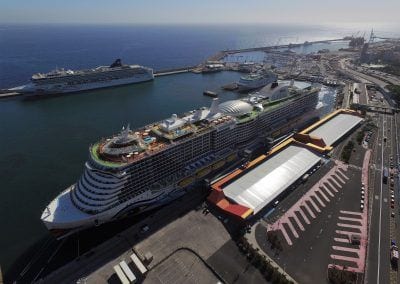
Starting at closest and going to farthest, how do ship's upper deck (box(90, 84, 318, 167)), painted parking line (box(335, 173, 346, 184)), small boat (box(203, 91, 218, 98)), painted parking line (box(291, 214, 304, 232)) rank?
1. ship's upper deck (box(90, 84, 318, 167))
2. painted parking line (box(291, 214, 304, 232))
3. painted parking line (box(335, 173, 346, 184))
4. small boat (box(203, 91, 218, 98))

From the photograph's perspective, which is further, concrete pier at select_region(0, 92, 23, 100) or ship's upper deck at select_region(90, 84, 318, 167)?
concrete pier at select_region(0, 92, 23, 100)

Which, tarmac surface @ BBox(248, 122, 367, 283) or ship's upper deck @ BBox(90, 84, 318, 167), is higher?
ship's upper deck @ BBox(90, 84, 318, 167)

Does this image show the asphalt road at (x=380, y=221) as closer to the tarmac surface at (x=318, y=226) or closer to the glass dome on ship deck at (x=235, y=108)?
the tarmac surface at (x=318, y=226)

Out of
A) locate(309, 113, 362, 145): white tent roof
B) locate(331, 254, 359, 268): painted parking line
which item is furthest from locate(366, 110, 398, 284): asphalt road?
locate(309, 113, 362, 145): white tent roof

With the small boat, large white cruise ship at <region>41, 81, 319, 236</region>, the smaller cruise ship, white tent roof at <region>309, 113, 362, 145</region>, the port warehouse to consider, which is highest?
large white cruise ship at <region>41, 81, 319, 236</region>

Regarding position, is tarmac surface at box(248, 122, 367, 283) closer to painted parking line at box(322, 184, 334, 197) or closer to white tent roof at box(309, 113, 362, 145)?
painted parking line at box(322, 184, 334, 197)

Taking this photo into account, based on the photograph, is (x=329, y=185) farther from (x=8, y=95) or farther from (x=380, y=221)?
(x=8, y=95)

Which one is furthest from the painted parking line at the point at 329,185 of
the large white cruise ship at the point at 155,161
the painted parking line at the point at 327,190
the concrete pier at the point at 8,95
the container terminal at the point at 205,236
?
the concrete pier at the point at 8,95
